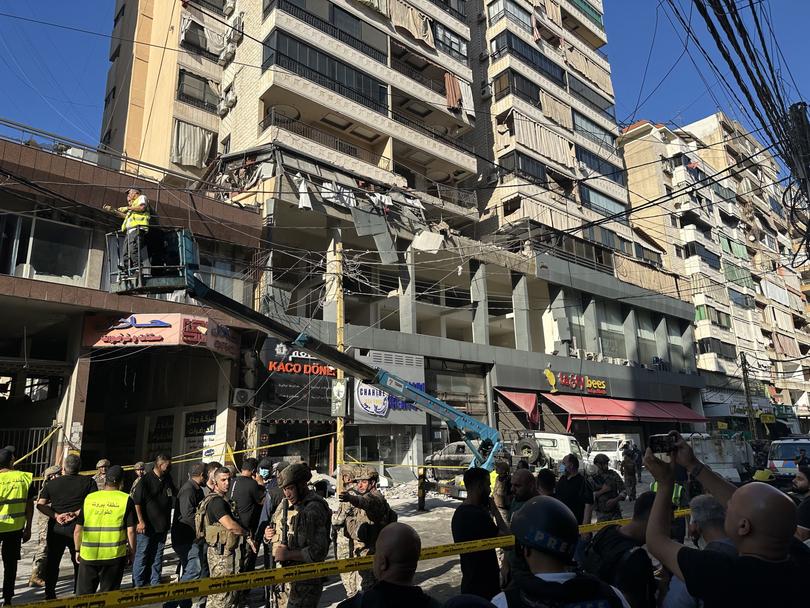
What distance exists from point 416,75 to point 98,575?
2856 centimetres

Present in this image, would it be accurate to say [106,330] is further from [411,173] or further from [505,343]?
[505,343]

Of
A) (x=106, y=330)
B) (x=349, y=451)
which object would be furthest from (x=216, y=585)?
(x=349, y=451)

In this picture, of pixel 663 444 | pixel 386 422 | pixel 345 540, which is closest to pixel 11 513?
pixel 345 540

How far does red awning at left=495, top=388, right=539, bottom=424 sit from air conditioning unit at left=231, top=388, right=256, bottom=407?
1325 centimetres

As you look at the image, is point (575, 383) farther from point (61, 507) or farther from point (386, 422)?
point (61, 507)

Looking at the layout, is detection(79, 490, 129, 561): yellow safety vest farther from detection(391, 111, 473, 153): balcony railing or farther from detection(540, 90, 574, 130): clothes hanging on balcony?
detection(540, 90, 574, 130): clothes hanging on balcony

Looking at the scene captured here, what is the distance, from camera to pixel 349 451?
21.7 meters

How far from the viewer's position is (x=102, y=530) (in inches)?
229

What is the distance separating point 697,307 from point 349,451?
36515 mm

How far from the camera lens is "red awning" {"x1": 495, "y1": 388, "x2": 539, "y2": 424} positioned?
1096 inches

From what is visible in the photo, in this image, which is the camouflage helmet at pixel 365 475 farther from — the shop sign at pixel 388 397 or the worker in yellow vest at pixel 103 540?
the shop sign at pixel 388 397

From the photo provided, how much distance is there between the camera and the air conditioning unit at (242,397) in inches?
734

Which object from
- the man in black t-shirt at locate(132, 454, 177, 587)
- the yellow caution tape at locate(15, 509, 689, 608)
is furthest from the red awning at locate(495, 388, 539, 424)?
the yellow caution tape at locate(15, 509, 689, 608)

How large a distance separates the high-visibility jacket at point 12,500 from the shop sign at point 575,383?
26.0 meters
